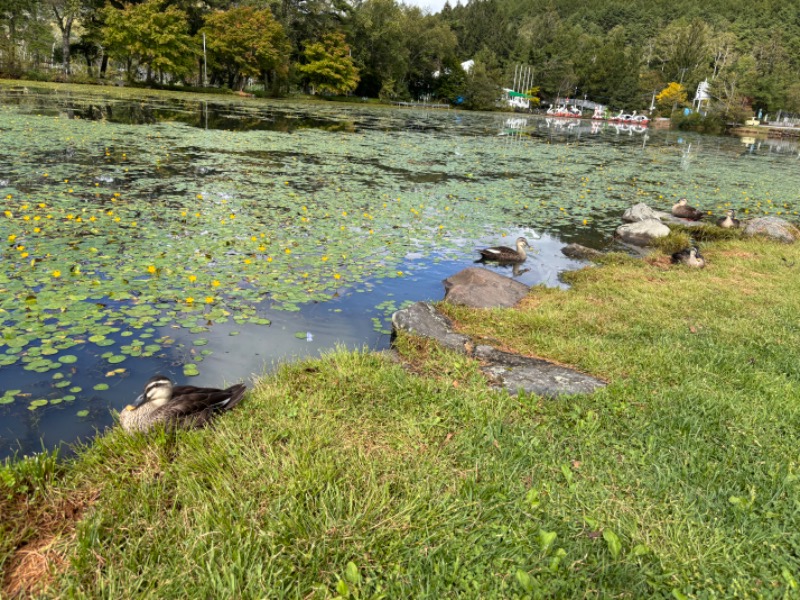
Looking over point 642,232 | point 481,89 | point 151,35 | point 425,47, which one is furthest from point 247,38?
point 642,232

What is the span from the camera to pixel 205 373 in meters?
4.75

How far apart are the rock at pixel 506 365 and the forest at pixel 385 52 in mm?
52928

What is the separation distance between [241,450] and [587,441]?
2.37 m

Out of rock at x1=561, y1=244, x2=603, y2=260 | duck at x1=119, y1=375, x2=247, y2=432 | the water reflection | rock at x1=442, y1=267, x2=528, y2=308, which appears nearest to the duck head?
duck at x1=119, y1=375, x2=247, y2=432

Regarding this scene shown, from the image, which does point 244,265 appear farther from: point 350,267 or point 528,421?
point 528,421

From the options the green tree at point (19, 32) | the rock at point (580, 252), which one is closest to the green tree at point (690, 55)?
the green tree at point (19, 32)

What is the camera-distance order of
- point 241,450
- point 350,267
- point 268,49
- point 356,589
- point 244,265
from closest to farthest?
point 356,589, point 241,450, point 244,265, point 350,267, point 268,49

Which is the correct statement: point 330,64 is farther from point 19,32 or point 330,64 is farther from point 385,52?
point 19,32

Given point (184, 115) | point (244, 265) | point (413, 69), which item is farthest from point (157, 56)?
point (244, 265)

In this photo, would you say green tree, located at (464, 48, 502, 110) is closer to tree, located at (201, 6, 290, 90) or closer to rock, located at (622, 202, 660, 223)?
tree, located at (201, 6, 290, 90)

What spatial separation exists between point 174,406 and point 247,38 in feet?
190

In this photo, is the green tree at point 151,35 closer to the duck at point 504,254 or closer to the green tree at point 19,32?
the green tree at point 19,32

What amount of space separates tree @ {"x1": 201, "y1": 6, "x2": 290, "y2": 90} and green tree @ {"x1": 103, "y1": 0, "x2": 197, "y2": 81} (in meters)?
3.13

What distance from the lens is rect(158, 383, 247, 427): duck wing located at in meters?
3.63
